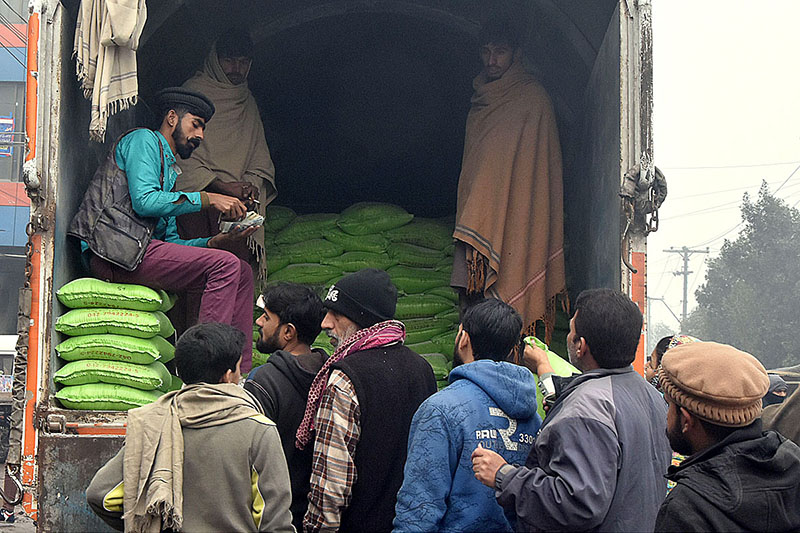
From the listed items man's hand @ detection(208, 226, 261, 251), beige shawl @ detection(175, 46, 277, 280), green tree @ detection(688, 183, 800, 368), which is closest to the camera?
man's hand @ detection(208, 226, 261, 251)

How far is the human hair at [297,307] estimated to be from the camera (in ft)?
9.67

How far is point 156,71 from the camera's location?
14.9 feet

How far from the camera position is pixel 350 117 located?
582 cm

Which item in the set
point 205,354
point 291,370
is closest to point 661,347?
point 291,370

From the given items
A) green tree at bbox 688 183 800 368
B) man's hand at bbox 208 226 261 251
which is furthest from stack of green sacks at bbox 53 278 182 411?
green tree at bbox 688 183 800 368

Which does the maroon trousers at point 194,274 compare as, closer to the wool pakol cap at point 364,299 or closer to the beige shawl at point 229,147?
the beige shawl at point 229,147

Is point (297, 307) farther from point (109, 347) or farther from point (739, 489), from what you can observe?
point (739, 489)

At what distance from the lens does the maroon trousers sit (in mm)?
3635

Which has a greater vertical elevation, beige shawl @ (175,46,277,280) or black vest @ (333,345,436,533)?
beige shawl @ (175,46,277,280)

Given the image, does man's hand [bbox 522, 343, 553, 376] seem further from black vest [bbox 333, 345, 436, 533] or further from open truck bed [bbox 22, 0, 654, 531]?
open truck bed [bbox 22, 0, 654, 531]

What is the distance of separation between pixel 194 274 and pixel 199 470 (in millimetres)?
1641

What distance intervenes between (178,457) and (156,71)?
2942 mm

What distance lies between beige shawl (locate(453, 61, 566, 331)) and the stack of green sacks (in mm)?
1578

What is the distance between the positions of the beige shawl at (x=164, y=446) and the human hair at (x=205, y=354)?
0.12 feet
